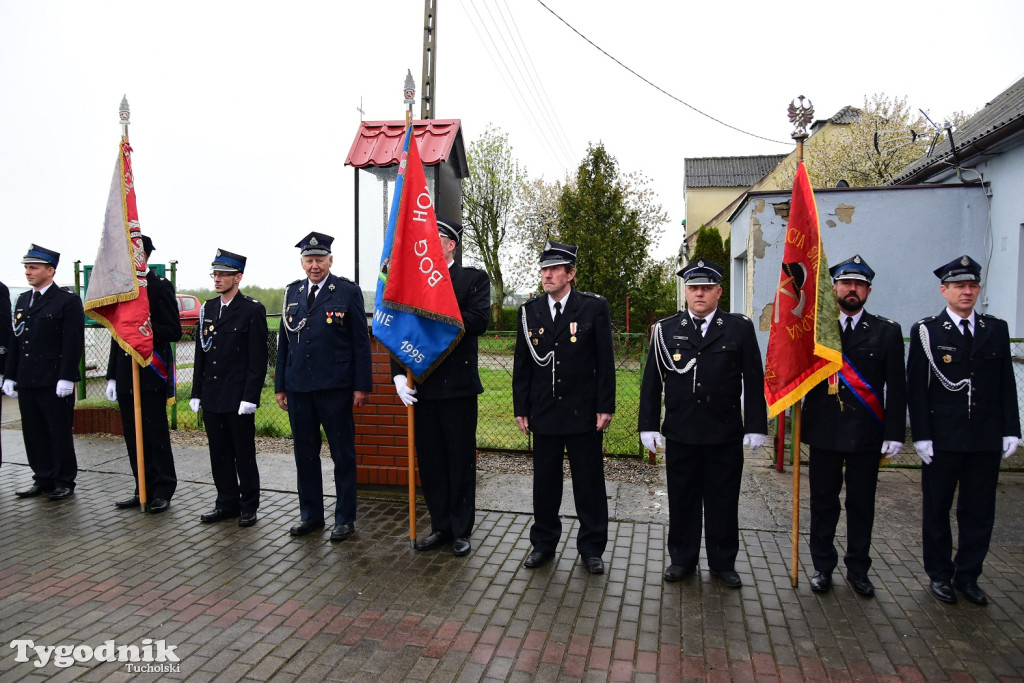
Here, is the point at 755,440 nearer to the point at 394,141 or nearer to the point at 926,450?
the point at 926,450

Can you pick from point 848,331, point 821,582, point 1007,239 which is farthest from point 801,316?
point 1007,239

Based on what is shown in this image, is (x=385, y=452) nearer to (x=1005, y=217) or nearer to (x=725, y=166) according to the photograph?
(x=1005, y=217)

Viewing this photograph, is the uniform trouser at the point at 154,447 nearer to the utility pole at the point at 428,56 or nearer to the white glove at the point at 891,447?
the utility pole at the point at 428,56

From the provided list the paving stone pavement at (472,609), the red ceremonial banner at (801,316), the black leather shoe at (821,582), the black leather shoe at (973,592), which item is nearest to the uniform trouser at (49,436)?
the paving stone pavement at (472,609)

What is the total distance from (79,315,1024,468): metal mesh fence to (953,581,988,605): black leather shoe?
2.90 meters

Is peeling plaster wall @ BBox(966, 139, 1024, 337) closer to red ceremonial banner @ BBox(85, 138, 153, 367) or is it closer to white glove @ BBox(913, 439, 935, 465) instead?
white glove @ BBox(913, 439, 935, 465)

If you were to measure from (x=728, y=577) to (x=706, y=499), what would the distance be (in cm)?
47

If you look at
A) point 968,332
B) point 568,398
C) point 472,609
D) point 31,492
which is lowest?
point 472,609

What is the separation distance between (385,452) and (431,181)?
2.38 m

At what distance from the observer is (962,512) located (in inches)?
154

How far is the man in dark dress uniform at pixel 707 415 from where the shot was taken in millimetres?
4004

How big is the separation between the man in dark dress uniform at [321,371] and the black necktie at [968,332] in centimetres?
385

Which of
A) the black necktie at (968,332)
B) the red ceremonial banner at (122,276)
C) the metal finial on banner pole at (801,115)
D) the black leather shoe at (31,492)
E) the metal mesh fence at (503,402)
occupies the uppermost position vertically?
the metal finial on banner pole at (801,115)

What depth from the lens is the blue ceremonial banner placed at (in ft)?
14.7
